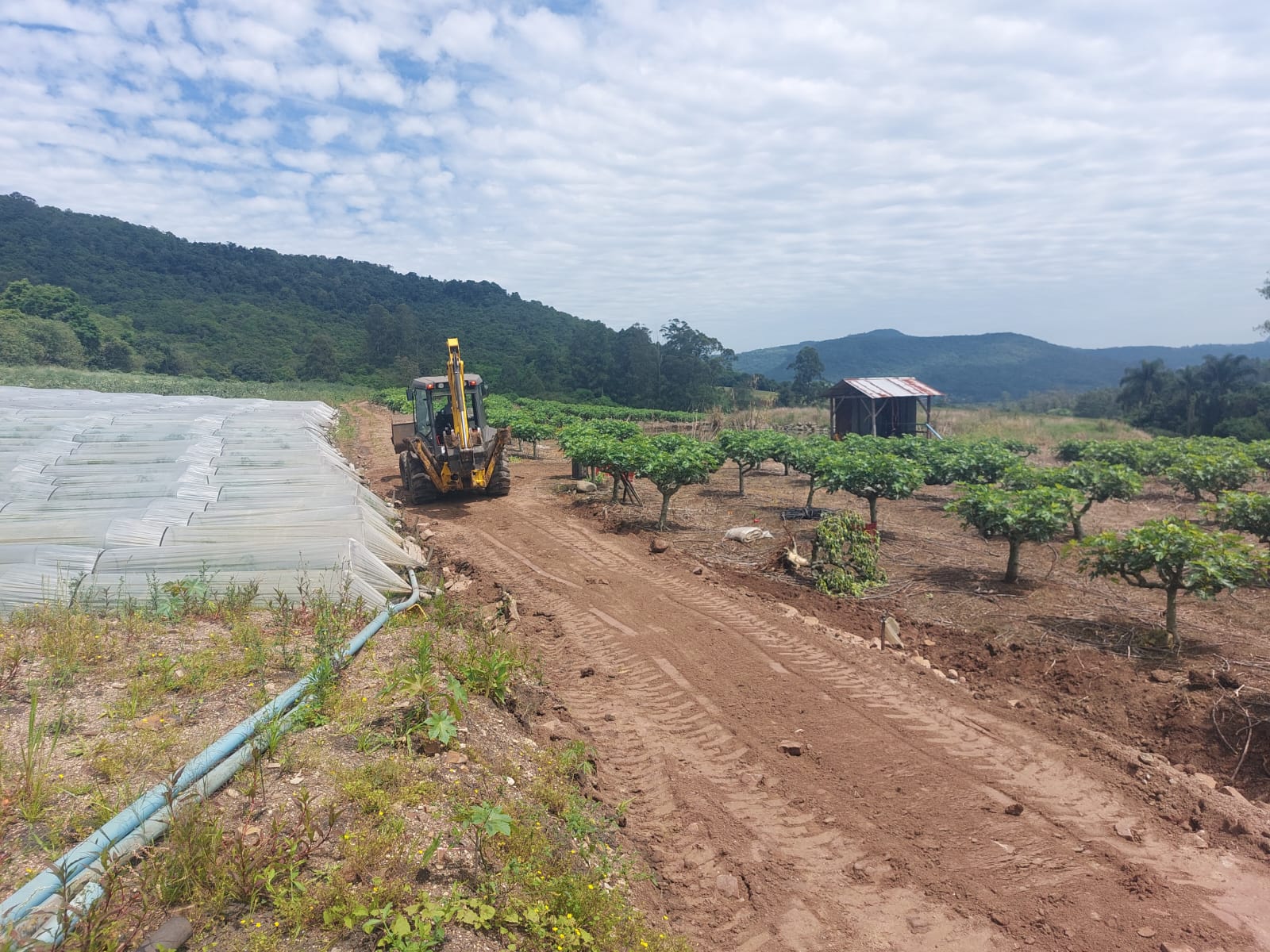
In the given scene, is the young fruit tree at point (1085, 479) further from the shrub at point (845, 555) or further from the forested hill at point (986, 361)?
the forested hill at point (986, 361)

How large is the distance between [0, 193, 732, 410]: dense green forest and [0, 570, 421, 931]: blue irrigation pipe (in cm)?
5043

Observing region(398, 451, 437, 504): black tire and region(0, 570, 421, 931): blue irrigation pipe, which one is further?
region(398, 451, 437, 504): black tire

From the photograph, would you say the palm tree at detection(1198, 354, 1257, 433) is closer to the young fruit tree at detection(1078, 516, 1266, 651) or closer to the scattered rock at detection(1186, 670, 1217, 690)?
the young fruit tree at detection(1078, 516, 1266, 651)

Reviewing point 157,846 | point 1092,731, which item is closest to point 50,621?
point 157,846

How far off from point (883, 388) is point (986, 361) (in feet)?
457

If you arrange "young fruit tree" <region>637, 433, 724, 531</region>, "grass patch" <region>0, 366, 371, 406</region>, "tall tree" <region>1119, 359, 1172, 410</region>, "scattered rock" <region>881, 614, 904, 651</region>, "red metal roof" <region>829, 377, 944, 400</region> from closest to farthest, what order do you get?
"scattered rock" <region>881, 614, 904, 651</region>, "young fruit tree" <region>637, 433, 724, 531</region>, "red metal roof" <region>829, 377, 944, 400</region>, "grass patch" <region>0, 366, 371, 406</region>, "tall tree" <region>1119, 359, 1172, 410</region>

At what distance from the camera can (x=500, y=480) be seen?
53.2ft

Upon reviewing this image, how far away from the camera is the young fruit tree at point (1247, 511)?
879 cm

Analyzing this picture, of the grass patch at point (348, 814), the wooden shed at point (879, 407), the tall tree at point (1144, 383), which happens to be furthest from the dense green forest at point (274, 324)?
the grass patch at point (348, 814)

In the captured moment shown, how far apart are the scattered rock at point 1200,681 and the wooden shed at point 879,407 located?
75.3ft

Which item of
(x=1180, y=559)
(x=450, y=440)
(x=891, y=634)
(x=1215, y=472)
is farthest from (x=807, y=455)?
(x=1215, y=472)

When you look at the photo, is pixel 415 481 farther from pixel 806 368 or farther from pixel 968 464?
pixel 806 368

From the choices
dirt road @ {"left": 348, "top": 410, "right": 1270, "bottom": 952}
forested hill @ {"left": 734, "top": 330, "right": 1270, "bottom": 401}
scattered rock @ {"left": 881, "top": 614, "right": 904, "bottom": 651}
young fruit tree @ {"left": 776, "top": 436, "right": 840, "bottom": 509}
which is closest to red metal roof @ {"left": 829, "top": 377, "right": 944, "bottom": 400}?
young fruit tree @ {"left": 776, "top": 436, "right": 840, "bottom": 509}

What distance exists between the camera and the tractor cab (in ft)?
49.4
